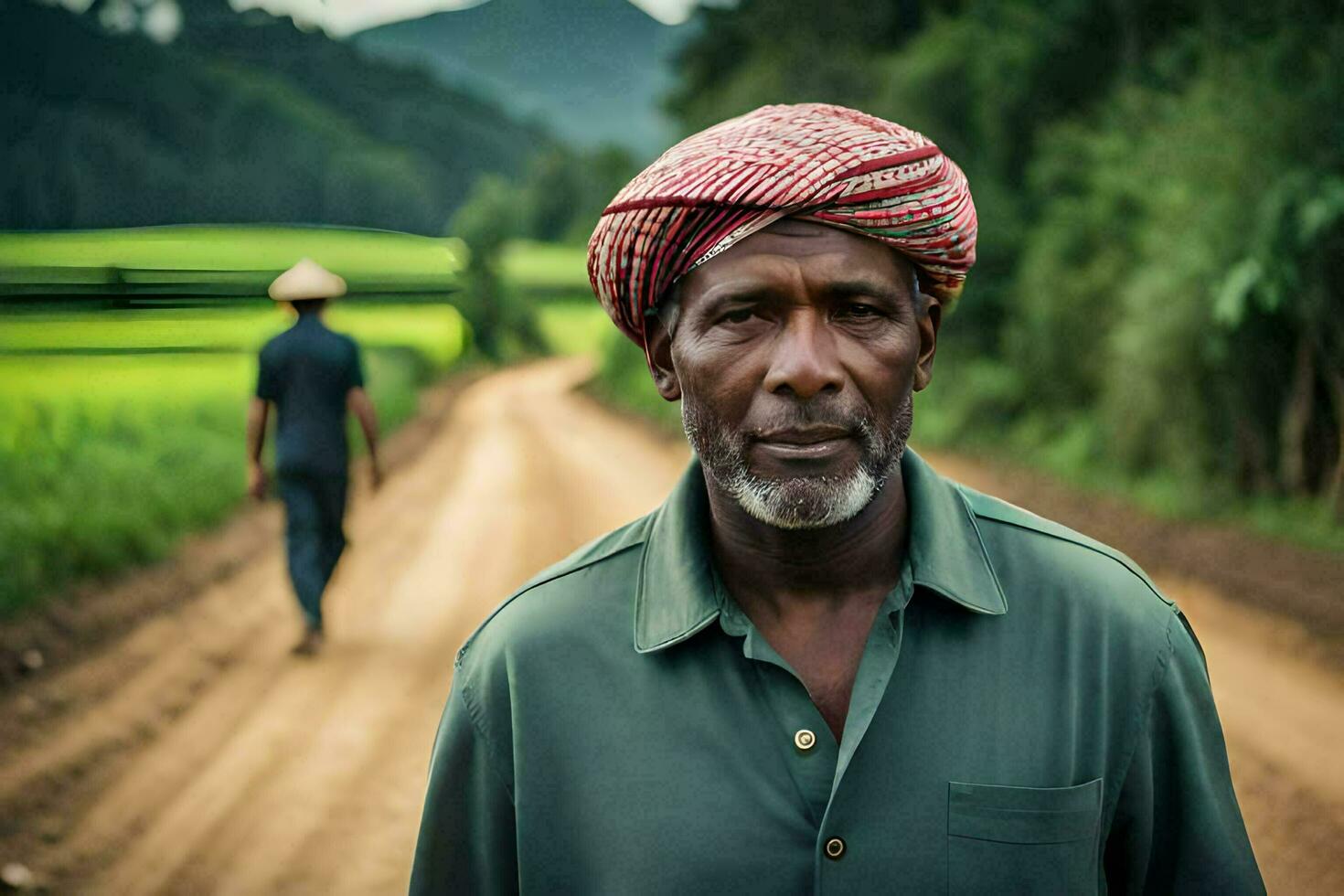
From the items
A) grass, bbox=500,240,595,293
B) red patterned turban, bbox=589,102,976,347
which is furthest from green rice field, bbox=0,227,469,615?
grass, bbox=500,240,595,293

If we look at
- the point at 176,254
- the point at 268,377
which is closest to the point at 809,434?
the point at 268,377

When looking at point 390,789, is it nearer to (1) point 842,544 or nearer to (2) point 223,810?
(2) point 223,810

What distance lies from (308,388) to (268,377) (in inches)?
8.3

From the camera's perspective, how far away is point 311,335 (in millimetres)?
6406

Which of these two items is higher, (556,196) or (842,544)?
(556,196)

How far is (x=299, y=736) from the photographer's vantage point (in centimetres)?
526

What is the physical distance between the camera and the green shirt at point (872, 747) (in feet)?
4.94

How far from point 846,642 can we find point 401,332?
56.2 feet

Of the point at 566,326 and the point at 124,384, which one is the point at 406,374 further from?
the point at 566,326

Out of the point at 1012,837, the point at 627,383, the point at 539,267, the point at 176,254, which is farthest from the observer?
the point at 539,267

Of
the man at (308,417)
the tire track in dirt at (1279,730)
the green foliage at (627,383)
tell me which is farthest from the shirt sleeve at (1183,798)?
the green foliage at (627,383)

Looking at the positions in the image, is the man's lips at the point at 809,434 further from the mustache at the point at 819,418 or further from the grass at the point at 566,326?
the grass at the point at 566,326

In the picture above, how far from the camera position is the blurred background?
5109 mm

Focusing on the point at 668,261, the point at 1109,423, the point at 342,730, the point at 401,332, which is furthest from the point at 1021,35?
the point at 668,261
